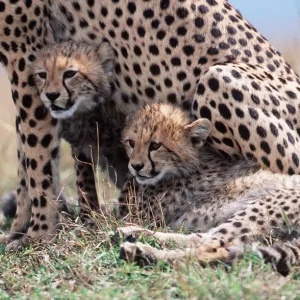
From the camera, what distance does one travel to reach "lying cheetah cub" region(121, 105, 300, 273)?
3791 mm

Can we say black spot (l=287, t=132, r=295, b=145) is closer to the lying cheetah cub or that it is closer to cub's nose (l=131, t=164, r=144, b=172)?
the lying cheetah cub

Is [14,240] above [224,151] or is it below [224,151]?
below

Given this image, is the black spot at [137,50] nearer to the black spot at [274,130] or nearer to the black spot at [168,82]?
the black spot at [168,82]

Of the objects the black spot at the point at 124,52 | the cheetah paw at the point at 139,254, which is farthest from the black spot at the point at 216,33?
the cheetah paw at the point at 139,254

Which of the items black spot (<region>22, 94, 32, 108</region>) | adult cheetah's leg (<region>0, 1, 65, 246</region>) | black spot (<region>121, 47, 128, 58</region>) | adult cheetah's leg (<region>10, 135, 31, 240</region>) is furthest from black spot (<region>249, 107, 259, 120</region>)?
adult cheetah's leg (<region>10, 135, 31, 240</region>)

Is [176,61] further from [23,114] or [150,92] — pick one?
[23,114]

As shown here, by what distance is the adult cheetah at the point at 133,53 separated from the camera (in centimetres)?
453

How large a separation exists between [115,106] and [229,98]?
2.54ft

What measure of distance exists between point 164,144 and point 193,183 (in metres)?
0.24

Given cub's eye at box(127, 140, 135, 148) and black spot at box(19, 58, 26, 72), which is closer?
cub's eye at box(127, 140, 135, 148)

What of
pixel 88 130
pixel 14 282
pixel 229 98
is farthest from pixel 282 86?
pixel 14 282

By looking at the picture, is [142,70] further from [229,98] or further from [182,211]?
[182,211]

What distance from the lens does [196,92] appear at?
440 cm

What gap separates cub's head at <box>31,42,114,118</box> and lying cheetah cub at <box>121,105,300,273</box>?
326mm
